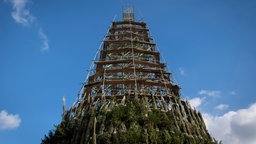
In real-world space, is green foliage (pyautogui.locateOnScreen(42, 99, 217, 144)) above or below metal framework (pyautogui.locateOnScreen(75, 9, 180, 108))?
below

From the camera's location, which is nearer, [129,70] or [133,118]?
[133,118]

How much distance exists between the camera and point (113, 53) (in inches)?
A: 1227

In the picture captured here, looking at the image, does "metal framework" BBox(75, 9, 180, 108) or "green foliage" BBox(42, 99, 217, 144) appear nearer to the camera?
"green foliage" BBox(42, 99, 217, 144)

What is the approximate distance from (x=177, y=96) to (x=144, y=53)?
8632mm

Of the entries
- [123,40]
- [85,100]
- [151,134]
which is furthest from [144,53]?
[151,134]

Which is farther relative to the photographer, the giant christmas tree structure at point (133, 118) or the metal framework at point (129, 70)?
the metal framework at point (129, 70)

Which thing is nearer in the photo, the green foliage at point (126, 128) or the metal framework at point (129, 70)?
the green foliage at point (126, 128)

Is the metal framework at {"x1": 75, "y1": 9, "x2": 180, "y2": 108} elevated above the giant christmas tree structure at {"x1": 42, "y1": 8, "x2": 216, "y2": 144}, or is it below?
above

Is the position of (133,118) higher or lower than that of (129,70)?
lower

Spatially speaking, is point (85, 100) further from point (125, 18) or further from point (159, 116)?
point (125, 18)

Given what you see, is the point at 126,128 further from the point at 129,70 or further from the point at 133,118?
the point at 129,70

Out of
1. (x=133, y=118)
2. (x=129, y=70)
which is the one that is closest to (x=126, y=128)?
(x=133, y=118)

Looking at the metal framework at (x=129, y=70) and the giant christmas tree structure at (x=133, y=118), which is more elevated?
the metal framework at (x=129, y=70)

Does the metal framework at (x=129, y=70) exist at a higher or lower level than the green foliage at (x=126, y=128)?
higher
